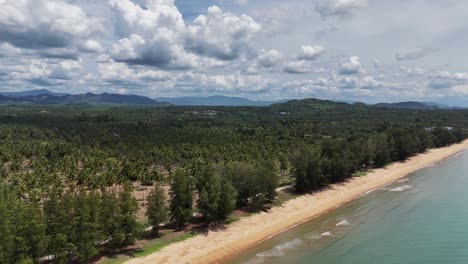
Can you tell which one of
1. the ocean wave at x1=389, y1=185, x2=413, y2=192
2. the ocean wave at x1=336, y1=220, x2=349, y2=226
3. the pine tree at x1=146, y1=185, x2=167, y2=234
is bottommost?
the ocean wave at x1=336, y1=220, x2=349, y2=226

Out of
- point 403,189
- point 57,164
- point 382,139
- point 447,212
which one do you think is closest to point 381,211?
point 447,212

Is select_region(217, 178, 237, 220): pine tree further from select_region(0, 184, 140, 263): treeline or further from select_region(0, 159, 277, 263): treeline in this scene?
select_region(0, 184, 140, 263): treeline

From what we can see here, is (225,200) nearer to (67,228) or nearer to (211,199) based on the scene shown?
(211,199)

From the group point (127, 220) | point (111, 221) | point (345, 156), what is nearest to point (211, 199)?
point (127, 220)

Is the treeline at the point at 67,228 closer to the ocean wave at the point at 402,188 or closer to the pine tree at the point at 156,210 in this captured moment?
the pine tree at the point at 156,210

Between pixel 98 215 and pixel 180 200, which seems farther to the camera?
pixel 180 200

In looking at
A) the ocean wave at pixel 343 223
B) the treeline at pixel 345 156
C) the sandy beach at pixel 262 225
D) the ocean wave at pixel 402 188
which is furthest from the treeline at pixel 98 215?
the ocean wave at pixel 402 188

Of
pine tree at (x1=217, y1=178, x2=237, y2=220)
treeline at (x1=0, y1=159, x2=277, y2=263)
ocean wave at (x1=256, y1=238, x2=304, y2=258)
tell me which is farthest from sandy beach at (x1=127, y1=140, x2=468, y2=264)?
treeline at (x1=0, y1=159, x2=277, y2=263)
